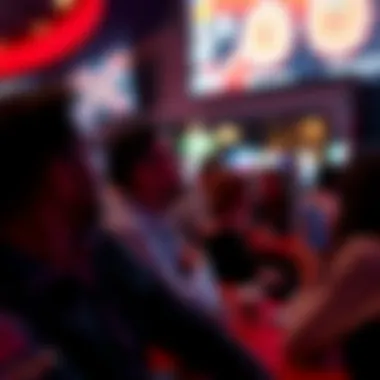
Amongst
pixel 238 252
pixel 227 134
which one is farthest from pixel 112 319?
pixel 227 134

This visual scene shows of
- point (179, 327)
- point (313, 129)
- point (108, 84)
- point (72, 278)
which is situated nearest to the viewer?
point (72, 278)

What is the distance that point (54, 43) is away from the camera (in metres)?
2.34

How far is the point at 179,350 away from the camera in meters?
1.06

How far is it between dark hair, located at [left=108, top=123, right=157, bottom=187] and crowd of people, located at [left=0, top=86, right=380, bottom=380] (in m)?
0.07

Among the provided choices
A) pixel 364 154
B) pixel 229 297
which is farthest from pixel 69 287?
pixel 229 297

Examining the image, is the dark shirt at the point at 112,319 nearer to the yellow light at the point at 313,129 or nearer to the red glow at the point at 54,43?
the yellow light at the point at 313,129

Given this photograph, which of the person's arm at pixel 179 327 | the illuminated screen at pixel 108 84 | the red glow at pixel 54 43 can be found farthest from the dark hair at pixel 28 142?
the illuminated screen at pixel 108 84

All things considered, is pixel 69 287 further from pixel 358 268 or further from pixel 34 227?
pixel 358 268

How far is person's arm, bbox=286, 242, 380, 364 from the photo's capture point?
93 centimetres

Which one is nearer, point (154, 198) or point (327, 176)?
point (154, 198)

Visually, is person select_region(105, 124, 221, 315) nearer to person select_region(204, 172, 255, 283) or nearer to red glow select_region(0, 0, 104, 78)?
person select_region(204, 172, 255, 283)

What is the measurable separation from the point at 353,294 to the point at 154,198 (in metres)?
0.47

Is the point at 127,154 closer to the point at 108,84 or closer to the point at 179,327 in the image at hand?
the point at 179,327

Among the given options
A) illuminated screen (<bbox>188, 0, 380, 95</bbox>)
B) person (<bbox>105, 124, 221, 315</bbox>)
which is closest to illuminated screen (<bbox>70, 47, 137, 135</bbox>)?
illuminated screen (<bbox>188, 0, 380, 95</bbox>)
